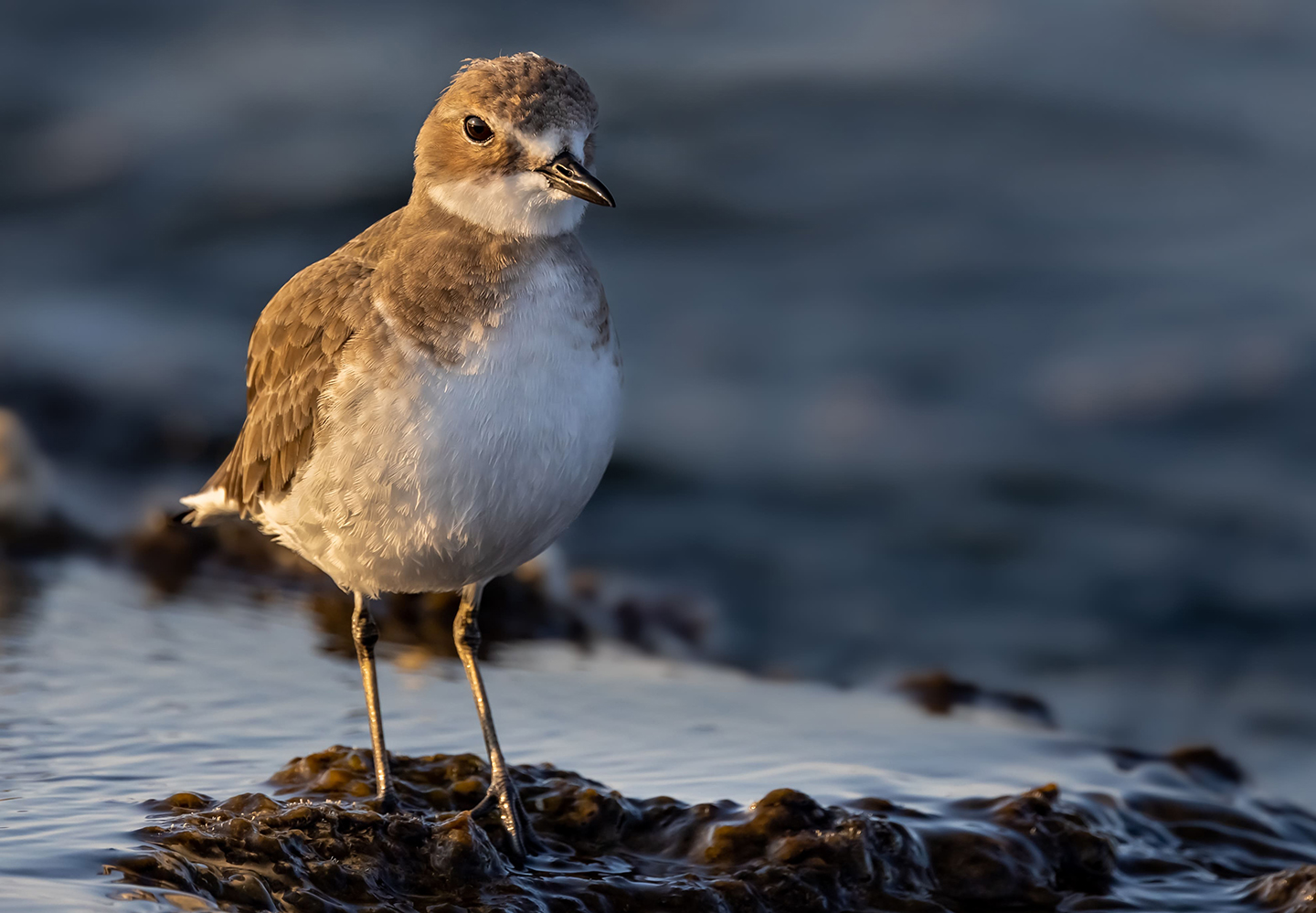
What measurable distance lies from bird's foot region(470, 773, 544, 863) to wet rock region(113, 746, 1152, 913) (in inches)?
1.8

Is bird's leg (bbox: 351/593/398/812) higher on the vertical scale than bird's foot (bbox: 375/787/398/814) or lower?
higher

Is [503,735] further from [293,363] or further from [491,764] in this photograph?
[293,363]

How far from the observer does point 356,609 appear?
228 inches

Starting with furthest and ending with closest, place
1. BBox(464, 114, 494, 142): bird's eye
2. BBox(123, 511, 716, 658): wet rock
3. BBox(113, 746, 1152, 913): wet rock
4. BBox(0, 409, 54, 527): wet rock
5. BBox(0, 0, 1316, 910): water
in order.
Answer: BBox(0, 0, 1316, 910): water → BBox(0, 409, 54, 527): wet rock → BBox(123, 511, 716, 658): wet rock → BBox(464, 114, 494, 142): bird's eye → BBox(113, 746, 1152, 913): wet rock

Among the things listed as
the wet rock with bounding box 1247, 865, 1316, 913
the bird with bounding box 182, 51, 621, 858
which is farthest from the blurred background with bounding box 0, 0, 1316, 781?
the bird with bounding box 182, 51, 621, 858

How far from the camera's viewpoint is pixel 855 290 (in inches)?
484

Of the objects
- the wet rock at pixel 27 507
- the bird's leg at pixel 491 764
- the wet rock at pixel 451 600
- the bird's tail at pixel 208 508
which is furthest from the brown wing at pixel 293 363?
the wet rock at pixel 27 507

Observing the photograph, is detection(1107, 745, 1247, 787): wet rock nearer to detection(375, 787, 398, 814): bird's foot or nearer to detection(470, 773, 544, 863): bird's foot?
detection(470, 773, 544, 863): bird's foot

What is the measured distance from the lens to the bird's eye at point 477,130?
16.9ft

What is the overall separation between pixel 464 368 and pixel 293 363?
927 millimetres

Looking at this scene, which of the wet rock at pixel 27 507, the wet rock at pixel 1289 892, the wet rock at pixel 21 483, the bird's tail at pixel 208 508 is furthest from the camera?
the wet rock at pixel 21 483

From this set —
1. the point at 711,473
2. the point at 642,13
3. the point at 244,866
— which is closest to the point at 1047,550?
the point at 711,473

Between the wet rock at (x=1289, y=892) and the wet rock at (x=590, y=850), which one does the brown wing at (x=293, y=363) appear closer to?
the wet rock at (x=590, y=850)

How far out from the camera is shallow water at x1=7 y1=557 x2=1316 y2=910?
5188 millimetres
